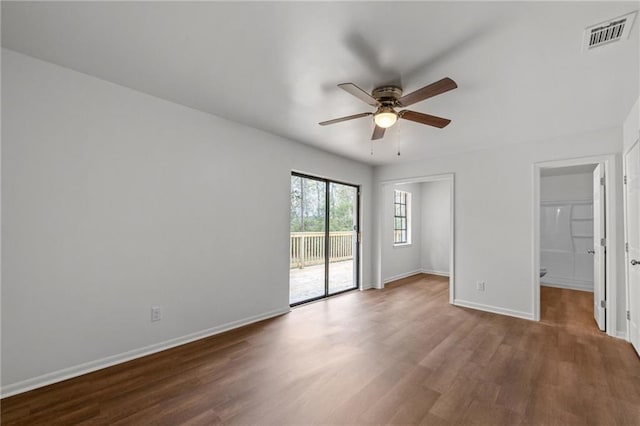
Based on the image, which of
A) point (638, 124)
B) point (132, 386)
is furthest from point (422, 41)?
→ point (132, 386)

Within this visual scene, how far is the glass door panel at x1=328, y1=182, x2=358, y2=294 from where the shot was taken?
4801mm

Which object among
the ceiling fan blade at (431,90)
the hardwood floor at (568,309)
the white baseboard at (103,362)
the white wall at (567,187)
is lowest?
the hardwood floor at (568,309)

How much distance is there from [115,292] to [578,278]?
740 cm

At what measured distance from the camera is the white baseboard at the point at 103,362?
6.40ft

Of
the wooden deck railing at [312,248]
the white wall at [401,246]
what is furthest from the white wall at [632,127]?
the wooden deck railing at [312,248]

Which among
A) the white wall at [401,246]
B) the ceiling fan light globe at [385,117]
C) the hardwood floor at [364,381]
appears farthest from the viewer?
the white wall at [401,246]

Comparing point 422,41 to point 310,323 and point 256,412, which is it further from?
point 310,323

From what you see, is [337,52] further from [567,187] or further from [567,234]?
[567,234]

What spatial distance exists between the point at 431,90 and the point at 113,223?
2756 mm

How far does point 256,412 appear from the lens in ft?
5.86

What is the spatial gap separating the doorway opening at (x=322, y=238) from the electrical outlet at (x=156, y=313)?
180 centimetres

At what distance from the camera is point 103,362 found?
2301mm

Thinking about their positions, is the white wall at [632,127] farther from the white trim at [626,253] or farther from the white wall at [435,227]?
the white wall at [435,227]

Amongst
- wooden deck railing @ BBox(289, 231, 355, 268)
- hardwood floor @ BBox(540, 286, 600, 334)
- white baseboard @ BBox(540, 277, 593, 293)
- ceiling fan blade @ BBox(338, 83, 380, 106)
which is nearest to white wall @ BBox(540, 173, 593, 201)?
white baseboard @ BBox(540, 277, 593, 293)
